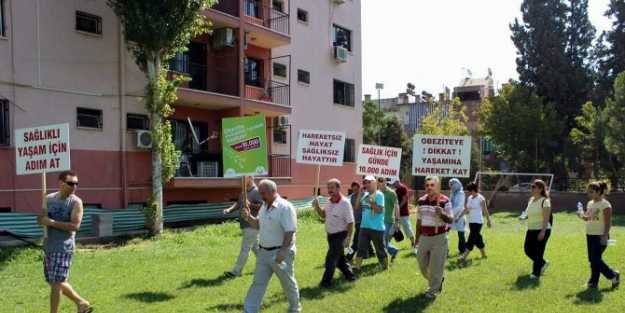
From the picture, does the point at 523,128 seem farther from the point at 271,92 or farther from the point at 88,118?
the point at 88,118

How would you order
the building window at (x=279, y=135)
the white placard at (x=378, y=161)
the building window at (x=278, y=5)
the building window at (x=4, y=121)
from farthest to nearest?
the building window at (x=278, y=5), the building window at (x=279, y=135), the building window at (x=4, y=121), the white placard at (x=378, y=161)

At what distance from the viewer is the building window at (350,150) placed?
103ft

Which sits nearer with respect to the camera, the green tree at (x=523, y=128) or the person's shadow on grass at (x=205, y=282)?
the person's shadow on grass at (x=205, y=282)

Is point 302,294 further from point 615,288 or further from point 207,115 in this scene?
point 207,115

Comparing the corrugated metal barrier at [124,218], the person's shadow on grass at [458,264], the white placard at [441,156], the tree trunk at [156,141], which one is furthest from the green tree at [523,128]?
the white placard at [441,156]

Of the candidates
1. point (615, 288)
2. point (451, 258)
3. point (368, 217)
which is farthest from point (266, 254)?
point (451, 258)

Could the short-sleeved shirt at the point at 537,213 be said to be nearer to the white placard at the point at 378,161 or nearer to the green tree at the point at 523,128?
the white placard at the point at 378,161

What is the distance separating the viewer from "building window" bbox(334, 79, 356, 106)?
103 ft

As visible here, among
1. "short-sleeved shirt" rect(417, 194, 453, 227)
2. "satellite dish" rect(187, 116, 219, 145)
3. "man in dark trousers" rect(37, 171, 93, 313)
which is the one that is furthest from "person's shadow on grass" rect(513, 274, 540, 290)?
"satellite dish" rect(187, 116, 219, 145)

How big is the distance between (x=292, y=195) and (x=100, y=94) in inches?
416

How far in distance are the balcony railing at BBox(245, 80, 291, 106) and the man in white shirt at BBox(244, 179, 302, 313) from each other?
1731 centimetres

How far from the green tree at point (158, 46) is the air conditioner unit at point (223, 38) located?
3639mm

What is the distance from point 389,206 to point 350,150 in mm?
19182

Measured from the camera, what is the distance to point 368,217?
11008 mm
